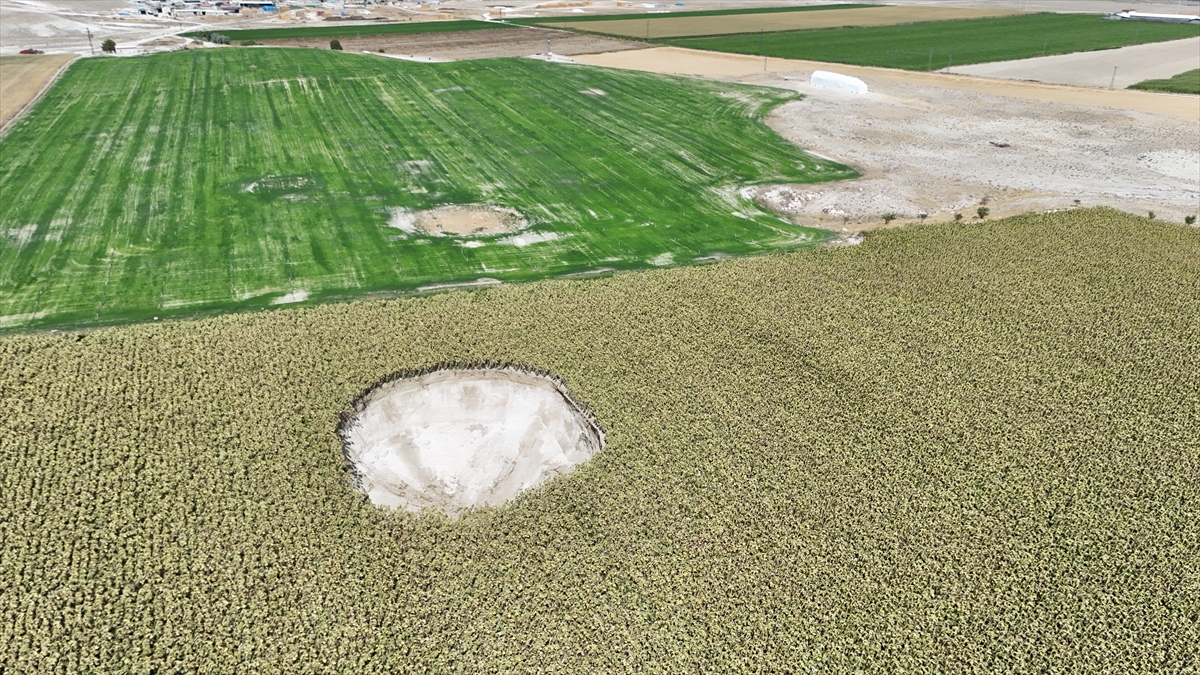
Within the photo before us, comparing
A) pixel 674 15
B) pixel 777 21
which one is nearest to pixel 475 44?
pixel 674 15

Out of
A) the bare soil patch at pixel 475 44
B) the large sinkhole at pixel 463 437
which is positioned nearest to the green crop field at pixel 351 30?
the bare soil patch at pixel 475 44

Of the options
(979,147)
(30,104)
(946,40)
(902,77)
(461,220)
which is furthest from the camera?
(946,40)

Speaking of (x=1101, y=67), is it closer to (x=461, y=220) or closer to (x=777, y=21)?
(x=777, y=21)

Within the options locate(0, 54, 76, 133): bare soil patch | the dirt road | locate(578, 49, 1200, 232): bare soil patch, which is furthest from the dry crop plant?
the dirt road

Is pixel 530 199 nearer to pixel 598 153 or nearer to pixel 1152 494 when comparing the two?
pixel 598 153

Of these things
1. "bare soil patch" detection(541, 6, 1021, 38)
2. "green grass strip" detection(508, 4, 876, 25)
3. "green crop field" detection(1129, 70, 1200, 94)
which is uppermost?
"green grass strip" detection(508, 4, 876, 25)

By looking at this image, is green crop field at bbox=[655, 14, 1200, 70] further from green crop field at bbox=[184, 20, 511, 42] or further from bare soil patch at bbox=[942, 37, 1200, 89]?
green crop field at bbox=[184, 20, 511, 42]
